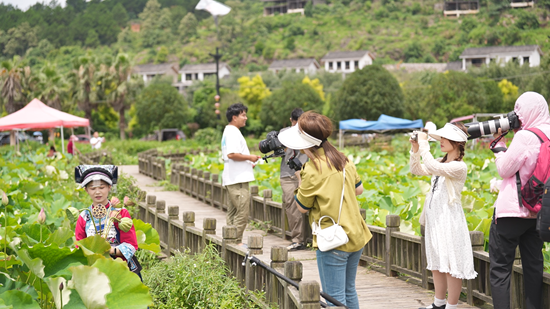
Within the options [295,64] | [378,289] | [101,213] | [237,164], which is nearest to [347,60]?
[295,64]

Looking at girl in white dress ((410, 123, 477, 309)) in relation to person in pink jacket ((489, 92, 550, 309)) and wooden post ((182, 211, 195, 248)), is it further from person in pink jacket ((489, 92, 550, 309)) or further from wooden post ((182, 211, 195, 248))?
wooden post ((182, 211, 195, 248))

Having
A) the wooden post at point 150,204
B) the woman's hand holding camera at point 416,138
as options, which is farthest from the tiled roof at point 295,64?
the woman's hand holding camera at point 416,138

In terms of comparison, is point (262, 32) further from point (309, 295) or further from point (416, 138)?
point (309, 295)

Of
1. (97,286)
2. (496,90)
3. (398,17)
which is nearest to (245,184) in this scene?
(97,286)

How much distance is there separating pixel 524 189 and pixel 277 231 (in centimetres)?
461

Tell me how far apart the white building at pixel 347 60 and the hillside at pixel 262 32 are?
1063 cm

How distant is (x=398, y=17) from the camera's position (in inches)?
4973

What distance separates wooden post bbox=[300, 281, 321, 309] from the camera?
334 cm

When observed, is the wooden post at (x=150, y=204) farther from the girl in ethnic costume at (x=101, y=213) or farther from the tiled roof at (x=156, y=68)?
the tiled roof at (x=156, y=68)

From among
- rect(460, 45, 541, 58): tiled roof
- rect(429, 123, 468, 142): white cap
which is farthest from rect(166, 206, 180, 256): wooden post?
rect(460, 45, 541, 58): tiled roof

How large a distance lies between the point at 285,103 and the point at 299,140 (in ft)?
135

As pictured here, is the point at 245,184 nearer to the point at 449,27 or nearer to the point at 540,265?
the point at 540,265

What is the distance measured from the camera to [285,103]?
146 ft

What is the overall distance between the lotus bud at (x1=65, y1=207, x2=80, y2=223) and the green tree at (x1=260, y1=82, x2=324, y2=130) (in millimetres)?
40176
